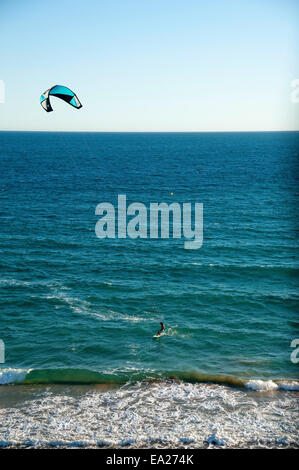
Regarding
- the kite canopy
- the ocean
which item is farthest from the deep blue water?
the kite canopy

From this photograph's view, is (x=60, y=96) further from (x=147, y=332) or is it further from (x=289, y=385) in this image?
(x=289, y=385)

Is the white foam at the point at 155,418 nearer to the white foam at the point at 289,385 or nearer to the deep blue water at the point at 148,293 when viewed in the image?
the white foam at the point at 289,385

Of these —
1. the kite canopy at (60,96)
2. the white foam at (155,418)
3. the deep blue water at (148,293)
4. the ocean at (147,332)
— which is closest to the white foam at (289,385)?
the ocean at (147,332)

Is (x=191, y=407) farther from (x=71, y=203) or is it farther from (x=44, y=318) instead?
(x=71, y=203)

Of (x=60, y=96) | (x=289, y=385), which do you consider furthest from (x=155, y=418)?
(x=60, y=96)

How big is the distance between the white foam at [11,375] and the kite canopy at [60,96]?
18626mm

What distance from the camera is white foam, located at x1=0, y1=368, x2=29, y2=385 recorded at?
2590 cm

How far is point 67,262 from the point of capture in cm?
4266

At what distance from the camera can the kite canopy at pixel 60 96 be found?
2815cm

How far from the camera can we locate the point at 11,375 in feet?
86.2

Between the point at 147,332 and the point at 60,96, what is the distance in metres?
19.2

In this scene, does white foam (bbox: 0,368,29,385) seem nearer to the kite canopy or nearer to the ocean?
the ocean
